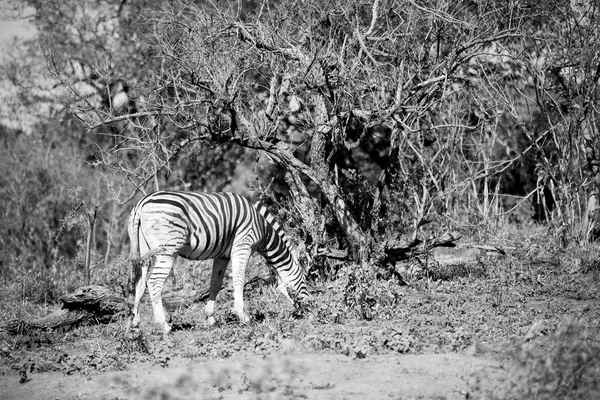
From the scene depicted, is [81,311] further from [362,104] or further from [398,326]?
[362,104]

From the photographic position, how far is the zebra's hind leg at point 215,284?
10.3 metres

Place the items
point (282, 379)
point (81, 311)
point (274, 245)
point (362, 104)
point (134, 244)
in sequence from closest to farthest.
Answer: point (282, 379)
point (134, 244)
point (81, 311)
point (274, 245)
point (362, 104)

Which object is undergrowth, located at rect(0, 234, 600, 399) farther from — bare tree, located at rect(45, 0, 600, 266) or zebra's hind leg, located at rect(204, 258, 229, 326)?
bare tree, located at rect(45, 0, 600, 266)

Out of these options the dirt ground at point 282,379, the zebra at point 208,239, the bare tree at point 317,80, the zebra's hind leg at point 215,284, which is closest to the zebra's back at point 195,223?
the zebra at point 208,239

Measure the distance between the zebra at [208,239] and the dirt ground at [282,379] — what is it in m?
1.75

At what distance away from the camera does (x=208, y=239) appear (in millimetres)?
9984

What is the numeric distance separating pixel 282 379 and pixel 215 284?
3950 millimetres

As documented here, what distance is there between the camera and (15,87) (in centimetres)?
2219

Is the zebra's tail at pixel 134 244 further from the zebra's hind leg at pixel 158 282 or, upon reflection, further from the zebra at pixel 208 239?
the zebra's hind leg at pixel 158 282

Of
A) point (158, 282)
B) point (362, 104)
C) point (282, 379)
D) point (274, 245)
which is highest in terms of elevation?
point (362, 104)

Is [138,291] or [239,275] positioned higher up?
[239,275]

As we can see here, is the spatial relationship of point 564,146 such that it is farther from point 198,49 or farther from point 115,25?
point 115,25

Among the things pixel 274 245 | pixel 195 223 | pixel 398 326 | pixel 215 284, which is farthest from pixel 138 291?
pixel 398 326

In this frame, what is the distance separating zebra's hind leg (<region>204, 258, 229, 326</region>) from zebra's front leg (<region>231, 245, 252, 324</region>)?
0.34 metres
